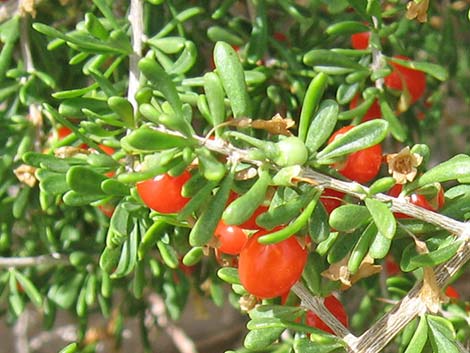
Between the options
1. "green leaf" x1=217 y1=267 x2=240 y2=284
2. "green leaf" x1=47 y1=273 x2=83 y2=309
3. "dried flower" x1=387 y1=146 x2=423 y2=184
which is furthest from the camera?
"green leaf" x1=47 y1=273 x2=83 y2=309

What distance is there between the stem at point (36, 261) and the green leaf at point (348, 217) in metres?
0.87

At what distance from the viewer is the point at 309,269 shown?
1.37 m

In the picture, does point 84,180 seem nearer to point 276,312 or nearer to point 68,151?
point 68,151

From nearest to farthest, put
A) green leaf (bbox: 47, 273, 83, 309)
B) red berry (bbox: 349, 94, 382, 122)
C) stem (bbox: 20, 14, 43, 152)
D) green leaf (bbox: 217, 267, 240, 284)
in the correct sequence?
green leaf (bbox: 217, 267, 240, 284)
red berry (bbox: 349, 94, 382, 122)
stem (bbox: 20, 14, 43, 152)
green leaf (bbox: 47, 273, 83, 309)

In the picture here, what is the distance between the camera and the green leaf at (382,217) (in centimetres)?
115

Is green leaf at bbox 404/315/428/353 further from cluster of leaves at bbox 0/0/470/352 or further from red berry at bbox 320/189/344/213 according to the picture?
red berry at bbox 320/189/344/213

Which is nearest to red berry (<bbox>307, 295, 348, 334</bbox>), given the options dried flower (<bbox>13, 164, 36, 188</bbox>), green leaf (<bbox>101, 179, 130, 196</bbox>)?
green leaf (<bbox>101, 179, 130, 196</bbox>)

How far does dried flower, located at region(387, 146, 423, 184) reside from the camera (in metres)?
1.26

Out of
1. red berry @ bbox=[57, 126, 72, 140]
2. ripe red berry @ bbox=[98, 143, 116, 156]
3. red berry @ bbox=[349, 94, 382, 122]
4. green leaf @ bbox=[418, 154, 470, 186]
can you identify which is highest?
green leaf @ bbox=[418, 154, 470, 186]

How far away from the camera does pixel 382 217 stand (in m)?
1.17

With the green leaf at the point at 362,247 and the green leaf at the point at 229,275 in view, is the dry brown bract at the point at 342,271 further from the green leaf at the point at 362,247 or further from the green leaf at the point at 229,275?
the green leaf at the point at 229,275

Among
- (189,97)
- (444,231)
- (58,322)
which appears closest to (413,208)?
(444,231)

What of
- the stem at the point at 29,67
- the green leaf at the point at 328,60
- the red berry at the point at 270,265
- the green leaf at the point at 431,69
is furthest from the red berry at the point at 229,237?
the stem at the point at 29,67

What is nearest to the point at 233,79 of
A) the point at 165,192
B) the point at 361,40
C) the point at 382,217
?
the point at 165,192
